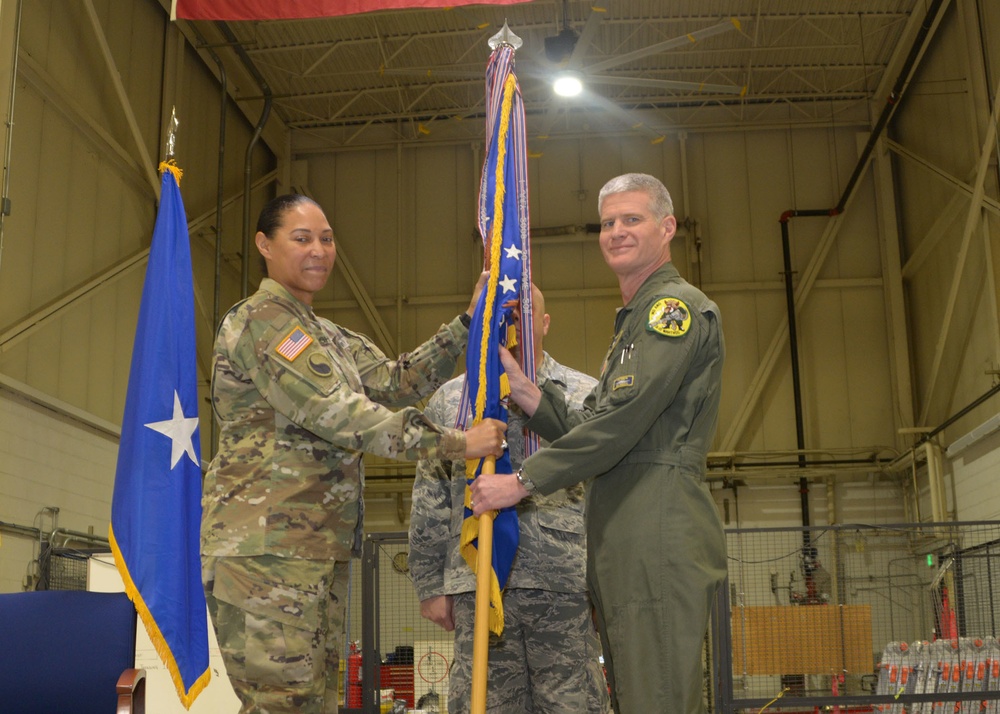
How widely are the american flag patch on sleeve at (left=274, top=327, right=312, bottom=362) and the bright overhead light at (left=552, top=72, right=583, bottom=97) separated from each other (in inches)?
285

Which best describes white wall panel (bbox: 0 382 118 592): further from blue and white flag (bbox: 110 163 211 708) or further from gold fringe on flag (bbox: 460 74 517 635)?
gold fringe on flag (bbox: 460 74 517 635)

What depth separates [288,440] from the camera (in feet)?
10.1

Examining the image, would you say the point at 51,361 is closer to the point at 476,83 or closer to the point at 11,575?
the point at 11,575

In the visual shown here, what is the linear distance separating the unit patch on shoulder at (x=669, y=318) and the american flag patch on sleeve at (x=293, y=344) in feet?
3.31

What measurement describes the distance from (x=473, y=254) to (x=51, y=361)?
686 cm

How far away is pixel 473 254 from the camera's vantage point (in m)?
15.0

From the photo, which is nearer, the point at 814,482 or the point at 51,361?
the point at 51,361

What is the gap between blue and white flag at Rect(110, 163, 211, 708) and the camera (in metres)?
4.23

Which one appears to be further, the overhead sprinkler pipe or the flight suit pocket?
the overhead sprinkler pipe

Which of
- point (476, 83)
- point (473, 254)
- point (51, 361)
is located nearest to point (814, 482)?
point (473, 254)

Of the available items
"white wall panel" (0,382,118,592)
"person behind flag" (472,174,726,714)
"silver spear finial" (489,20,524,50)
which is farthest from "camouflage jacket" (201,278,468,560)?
"white wall panel" (0,382,118,592)

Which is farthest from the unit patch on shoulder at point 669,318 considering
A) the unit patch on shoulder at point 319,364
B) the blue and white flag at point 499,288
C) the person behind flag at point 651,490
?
the unit patch on shoulder at point 319,364

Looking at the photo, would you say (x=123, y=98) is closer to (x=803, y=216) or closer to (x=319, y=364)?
(x=319, y=364)

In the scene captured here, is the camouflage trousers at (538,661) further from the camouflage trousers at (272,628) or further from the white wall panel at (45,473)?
the white wall panel at (45,473)
